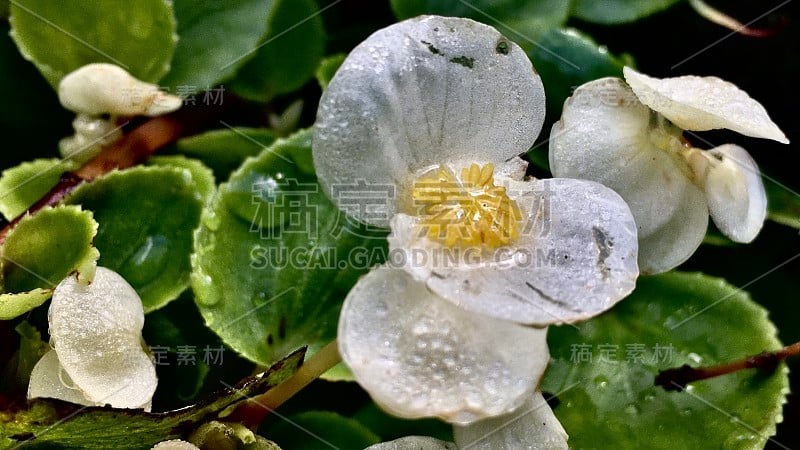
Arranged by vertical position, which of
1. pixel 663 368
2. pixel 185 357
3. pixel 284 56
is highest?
pixel 284 56

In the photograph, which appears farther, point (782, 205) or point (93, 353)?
point (782, 205)

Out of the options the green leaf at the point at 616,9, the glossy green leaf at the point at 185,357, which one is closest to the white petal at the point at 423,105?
the glossy green leaf at the point at 185,357

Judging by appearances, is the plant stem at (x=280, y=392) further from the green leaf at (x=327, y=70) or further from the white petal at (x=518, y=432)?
the green leaf at (x=327, y=70)

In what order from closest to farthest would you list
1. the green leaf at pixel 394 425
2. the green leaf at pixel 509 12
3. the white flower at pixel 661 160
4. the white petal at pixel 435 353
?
1. the white petal at pixel 435 353
2. the white flower at pixel 661 160
3. the green leaf at pixel 394 425
4. the green leaf at pixel 509 12

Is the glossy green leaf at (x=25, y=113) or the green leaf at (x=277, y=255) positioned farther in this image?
the glossy green leaf at (x=25, y=113)

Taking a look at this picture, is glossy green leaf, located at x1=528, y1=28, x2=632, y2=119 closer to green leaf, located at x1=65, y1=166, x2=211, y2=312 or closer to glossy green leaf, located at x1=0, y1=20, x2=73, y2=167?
green leaf, located at x1=65, y1=166, x2=211, y2=312

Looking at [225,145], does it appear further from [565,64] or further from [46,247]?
[565,64]

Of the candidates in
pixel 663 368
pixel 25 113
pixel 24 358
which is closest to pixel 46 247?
pixel 24 358
